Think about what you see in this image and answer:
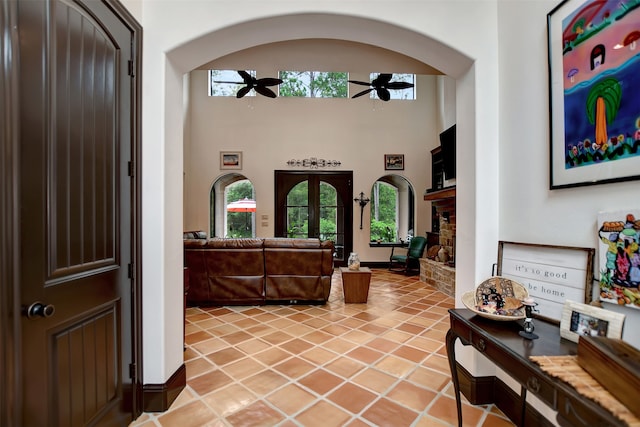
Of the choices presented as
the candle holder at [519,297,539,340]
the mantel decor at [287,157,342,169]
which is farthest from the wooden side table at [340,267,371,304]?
the mantel decor at [287,157,342,169]

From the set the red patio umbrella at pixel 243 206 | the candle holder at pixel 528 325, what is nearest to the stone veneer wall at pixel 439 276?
the candle holder at pixel 528 325

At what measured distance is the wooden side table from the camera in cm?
414

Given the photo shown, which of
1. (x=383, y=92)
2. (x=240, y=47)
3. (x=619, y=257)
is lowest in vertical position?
Result: (x=619, y=257)

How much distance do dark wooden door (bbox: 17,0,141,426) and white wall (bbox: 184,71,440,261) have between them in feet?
18.1

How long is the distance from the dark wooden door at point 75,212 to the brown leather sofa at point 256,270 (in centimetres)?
214

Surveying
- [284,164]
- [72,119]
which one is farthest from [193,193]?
[72,119]

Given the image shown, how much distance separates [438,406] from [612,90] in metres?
1.99

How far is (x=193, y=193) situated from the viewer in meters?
7.25

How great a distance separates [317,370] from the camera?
7.74ft

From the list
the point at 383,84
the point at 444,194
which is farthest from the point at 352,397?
the point at 383,84

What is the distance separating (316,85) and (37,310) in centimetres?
735

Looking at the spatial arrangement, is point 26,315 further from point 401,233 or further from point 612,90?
point 401,233

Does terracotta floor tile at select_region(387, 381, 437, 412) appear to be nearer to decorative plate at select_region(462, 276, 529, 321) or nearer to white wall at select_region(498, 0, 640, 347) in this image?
decorative plate at select_region(462, 276, 529, 321)

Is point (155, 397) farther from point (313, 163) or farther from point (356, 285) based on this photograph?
point (313, 163)
